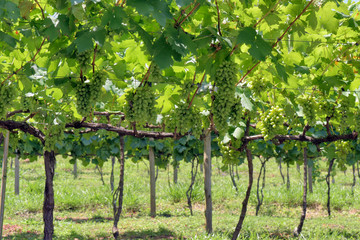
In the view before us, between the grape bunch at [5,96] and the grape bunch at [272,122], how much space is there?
199cm

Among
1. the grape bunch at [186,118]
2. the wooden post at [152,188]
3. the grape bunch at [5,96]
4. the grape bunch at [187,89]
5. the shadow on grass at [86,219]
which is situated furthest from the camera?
the shadow on grass at [86,219]

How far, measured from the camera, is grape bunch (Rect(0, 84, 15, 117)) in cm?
247

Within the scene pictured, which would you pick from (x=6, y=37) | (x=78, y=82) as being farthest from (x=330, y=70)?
(x=6, y=37)

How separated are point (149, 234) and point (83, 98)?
5124 millimetres


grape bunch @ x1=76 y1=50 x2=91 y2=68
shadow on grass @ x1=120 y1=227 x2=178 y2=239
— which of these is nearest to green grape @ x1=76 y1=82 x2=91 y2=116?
grape bunch @ x1=76 y1=50 x2=91 y2=68

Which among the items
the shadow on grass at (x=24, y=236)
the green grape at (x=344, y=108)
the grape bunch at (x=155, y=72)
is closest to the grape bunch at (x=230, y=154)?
the green grape at (x=344, y=108)

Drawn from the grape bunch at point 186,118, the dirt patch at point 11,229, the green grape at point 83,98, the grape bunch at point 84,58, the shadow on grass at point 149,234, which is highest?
the grape bunch at point 84,58

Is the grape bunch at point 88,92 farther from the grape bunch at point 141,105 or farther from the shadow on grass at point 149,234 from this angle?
the shadow on grass at point 149,234

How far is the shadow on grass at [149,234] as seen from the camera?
6542 millimetres

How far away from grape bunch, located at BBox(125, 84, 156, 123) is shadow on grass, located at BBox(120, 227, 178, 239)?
15.8ft

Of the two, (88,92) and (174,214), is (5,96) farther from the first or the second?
(174,214)

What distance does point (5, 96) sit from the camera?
8.17 feet

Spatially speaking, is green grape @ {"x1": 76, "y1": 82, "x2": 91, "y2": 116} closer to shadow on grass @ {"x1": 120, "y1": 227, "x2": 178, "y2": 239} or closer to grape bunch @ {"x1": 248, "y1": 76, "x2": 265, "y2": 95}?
grape bunch @ {"x1": 248, "y1": 76, "x2": 265, "y2": 95}

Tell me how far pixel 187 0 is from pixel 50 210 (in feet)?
11.8
